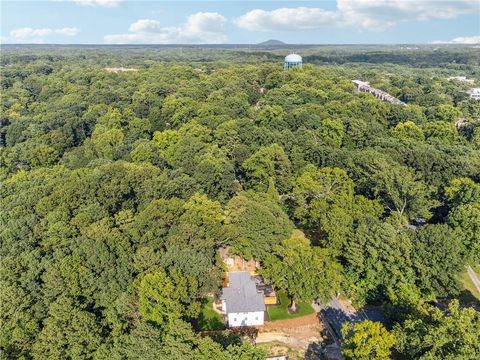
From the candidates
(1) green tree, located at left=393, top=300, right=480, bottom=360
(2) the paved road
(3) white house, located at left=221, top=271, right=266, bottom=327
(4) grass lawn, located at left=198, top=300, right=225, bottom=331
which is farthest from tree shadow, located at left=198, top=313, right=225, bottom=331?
(2) the paved road

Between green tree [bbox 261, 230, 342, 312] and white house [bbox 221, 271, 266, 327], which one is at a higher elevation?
green tree [bbox 261, 230, 342, 312]

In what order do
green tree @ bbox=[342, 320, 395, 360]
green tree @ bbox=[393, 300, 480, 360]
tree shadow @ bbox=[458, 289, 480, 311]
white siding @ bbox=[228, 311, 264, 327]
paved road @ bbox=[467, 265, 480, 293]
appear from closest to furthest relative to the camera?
green tree @ bbox=[393, 300, 480, 360] < green tree @ bbox=[342, 320, 395, 360] < white siding @ bbox=[228, 311, 264, 327] < tree shadow @ bbox=[458, 289, 480, 311] < paved road @ bbox=[467, 265, 480, 293]

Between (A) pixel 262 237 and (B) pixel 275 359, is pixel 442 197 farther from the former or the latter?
(B) pixel 275 359

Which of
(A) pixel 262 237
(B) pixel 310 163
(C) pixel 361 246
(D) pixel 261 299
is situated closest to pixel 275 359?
(D) pixel 261 299

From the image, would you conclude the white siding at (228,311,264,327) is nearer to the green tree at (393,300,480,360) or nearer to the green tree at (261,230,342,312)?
the green tree at (261,230,342,312)

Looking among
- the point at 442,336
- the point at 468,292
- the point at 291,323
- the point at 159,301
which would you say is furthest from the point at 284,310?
the point at 468,292

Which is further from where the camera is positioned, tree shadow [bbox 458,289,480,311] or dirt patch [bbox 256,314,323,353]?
tree shadow [bbox 458,289,480,311]

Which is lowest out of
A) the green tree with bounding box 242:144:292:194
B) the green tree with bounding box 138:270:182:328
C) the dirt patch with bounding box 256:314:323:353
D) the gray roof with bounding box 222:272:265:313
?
the dirt patch with bounding box 256:314:323:353

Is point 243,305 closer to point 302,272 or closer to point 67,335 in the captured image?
point 302,272

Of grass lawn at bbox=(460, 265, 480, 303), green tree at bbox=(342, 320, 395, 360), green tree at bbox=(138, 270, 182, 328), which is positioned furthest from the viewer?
grass lawn at bbox=(460, 265, 480, 303)
